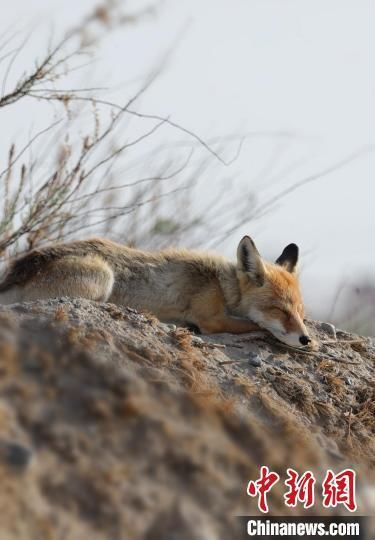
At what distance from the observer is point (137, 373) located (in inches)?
204

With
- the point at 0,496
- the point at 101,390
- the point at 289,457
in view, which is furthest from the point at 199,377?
the point at 0,496

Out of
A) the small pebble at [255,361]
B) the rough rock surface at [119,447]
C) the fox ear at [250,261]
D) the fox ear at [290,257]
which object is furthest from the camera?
the fox ear at [290,257]

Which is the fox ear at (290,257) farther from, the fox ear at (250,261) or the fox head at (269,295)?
the fox ear at (250,261)

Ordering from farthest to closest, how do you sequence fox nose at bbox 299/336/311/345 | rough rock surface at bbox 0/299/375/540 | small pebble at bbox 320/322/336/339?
small pebble at bbox 320/322/336/339 < fox nose at bbox 299/336/311/345 < rough rock surface at bbox 0/299/375/540

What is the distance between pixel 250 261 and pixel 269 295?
1.46 ft

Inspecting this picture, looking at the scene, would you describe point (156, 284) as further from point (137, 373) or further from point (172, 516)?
point (172, 516)

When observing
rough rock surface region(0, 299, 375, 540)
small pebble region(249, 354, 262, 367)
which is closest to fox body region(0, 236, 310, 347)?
small pebble region(249, 354, 262, 367)

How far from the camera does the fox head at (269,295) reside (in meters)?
7.97

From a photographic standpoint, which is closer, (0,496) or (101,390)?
(0,496)

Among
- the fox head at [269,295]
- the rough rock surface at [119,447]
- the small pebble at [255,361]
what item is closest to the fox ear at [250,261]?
the fox head at [269,295]

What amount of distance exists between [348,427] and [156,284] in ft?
8.25

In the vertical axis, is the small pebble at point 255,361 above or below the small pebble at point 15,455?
above

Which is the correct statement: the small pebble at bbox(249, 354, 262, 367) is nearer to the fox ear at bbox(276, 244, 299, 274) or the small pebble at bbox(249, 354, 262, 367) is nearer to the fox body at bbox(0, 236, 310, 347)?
the fox body at bbox(0, 236, 310, 347)

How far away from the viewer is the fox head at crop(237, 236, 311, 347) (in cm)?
797
